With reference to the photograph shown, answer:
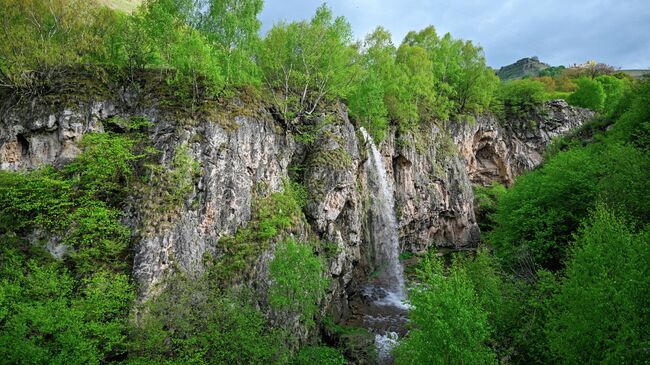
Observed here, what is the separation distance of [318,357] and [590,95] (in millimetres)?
72241

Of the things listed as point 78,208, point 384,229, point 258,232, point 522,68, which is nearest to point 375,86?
point 384,229

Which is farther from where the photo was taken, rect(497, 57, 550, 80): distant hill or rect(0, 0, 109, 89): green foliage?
rect(497, 57, 550, 80): distant hill

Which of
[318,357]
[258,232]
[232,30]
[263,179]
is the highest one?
[232,30]

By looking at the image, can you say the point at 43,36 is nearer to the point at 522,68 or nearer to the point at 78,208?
the point at 78,208

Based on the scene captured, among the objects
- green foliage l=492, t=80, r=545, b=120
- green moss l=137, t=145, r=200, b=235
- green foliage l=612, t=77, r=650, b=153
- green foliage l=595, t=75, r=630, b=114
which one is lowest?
green moss l=137, t=145, r=200, b=235

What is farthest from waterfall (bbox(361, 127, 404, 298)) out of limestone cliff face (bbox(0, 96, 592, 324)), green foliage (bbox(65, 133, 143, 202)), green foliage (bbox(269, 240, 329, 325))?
green foliage (bbox(65, 133, 143, 202))

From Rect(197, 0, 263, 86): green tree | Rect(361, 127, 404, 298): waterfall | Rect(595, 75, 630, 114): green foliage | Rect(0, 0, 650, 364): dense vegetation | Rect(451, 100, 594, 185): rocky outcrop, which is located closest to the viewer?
Rect(0, 0, 650, 364): dense vegetation

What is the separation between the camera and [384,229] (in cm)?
3509

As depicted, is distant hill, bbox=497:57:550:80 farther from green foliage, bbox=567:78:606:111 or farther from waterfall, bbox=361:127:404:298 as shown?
waterfall, bbox=361:127:404:298

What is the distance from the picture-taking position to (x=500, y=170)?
56438mm

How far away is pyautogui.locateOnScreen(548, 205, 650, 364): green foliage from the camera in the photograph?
1041 cm

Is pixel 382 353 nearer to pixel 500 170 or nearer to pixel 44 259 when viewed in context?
pixel 44 259

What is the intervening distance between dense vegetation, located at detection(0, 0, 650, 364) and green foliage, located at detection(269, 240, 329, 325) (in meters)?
0.09

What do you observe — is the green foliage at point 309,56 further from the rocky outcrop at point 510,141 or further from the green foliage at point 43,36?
the rocky outcrop at point 510,141
